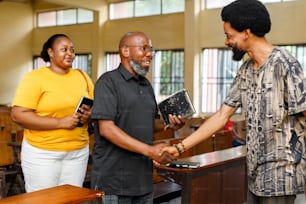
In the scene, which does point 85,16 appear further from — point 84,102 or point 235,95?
point 235,95

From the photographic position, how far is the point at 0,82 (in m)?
13.3

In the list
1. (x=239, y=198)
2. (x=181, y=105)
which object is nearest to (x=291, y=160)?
(x=181, y=105)

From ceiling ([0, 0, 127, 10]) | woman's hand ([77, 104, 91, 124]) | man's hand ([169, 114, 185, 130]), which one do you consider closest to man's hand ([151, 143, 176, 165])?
man's hand ([169, 114, 185, 130])

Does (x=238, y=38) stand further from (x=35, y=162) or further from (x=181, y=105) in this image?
(x=35, y=162)

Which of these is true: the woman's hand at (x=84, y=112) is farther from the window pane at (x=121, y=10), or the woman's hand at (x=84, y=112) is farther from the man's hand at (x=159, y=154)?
the window pane at (x=121, y=10)

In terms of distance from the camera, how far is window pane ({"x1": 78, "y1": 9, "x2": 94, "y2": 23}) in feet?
40.9

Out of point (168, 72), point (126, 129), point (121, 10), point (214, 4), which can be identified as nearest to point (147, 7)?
point (121, 10)

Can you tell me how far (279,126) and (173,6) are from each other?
371 inches

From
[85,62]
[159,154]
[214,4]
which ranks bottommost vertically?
[159,154]

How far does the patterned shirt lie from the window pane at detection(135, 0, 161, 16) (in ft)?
31.4

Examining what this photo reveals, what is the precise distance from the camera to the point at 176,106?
234cm

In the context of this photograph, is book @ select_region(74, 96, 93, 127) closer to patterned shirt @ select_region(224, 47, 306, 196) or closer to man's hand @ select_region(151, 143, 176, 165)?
man's hand @ select_region(151, 143, 176, 165)

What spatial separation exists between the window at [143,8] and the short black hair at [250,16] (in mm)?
9082

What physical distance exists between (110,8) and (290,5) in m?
4.94
